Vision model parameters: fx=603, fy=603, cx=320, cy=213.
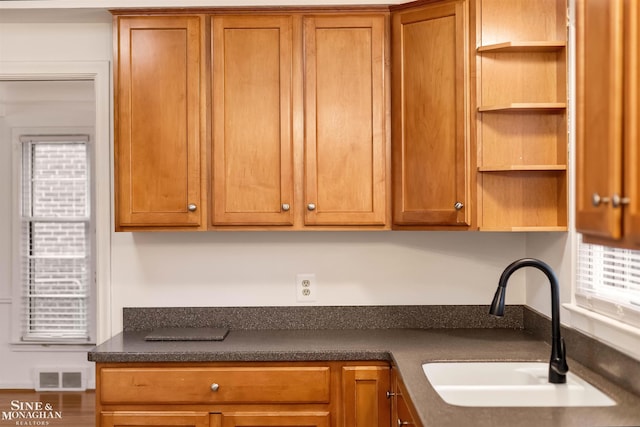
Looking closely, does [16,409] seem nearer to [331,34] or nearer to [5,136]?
[5,136]

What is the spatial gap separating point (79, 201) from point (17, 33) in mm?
1904

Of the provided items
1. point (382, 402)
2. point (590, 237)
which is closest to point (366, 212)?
point (382, 402)

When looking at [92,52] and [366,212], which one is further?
[92,52]

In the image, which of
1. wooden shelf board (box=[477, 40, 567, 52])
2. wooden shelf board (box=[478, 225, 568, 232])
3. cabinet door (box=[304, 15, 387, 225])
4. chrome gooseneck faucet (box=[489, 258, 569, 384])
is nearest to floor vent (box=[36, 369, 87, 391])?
cabinet door (box=[304, 15, 387, 225])

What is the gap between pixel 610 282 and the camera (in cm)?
192

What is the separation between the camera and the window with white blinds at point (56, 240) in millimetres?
4445

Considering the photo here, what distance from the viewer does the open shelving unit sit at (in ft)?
7.41

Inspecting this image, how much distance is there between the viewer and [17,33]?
2762mm

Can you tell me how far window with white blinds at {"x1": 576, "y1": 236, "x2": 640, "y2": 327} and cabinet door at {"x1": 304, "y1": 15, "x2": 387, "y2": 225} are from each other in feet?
2.56

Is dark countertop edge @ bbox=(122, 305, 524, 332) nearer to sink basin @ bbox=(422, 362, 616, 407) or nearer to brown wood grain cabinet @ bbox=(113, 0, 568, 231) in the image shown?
brown wood grain cabinet @ bbox=(113, 0, 568, 231)

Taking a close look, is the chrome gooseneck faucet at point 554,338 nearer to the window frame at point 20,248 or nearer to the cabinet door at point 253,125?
the cabinet door at point 253,125

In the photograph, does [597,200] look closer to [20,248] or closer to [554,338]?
[554,338]

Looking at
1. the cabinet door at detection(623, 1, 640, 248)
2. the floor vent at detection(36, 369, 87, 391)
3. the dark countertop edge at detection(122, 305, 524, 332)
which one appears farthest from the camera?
the floor vent at detection(36, 369, 87, 391)

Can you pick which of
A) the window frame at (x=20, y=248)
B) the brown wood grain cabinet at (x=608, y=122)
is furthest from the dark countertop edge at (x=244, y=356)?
the window frame at (x=20, y=248)
